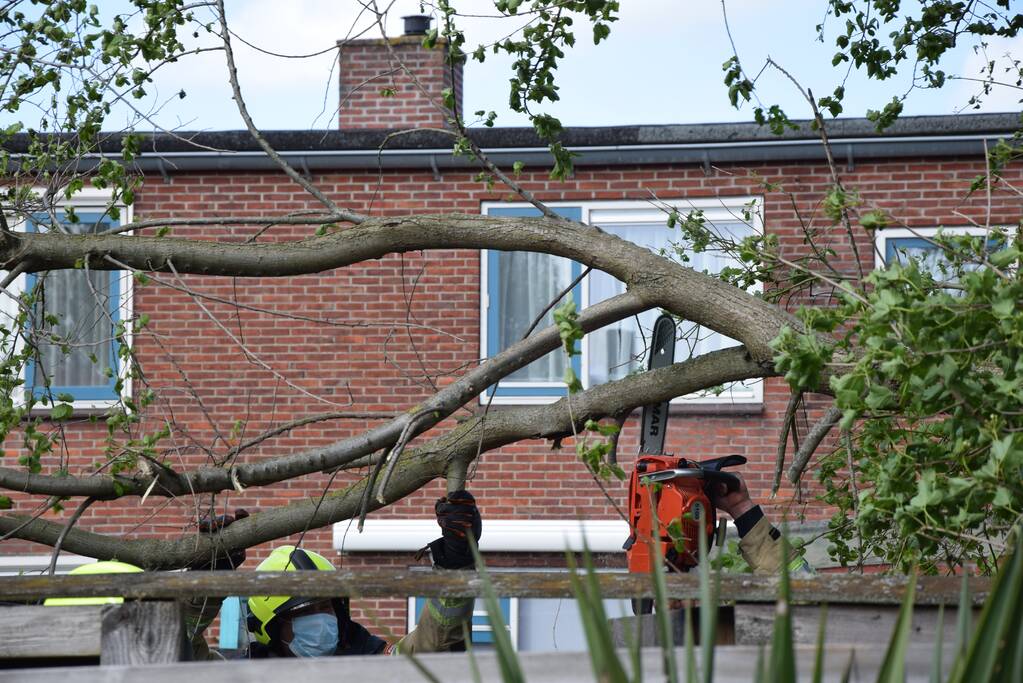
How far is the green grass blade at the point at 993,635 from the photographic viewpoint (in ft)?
5.45

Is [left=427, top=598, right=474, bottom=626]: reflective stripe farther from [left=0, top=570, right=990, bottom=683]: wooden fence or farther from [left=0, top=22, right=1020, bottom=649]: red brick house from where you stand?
[left=0, top=22, right=1020, bottom=649]: red brick house

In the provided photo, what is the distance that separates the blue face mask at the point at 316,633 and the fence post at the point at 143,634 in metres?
2.71

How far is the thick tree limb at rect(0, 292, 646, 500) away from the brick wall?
194 inches

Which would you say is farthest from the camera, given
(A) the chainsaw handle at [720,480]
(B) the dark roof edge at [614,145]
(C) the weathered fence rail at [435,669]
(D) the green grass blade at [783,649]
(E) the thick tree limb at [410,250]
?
(B) the dark roof edge at [614,145]

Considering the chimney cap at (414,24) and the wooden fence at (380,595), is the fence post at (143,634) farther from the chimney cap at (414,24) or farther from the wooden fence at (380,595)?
the chimney cap at (414,24)

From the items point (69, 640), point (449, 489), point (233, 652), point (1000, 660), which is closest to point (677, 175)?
point (233, 652)

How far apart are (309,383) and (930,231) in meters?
4.81

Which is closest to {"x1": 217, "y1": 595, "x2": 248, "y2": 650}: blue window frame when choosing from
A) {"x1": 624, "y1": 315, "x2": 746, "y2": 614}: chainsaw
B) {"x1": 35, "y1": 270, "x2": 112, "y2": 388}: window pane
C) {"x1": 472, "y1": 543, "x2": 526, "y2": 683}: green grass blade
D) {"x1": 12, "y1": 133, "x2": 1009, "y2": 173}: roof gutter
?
{"x1": 35, "y1": 270, "x2": 112, "y2": 388}: window pane

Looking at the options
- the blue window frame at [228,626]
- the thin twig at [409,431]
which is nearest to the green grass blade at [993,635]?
the thin twig at [409,431]

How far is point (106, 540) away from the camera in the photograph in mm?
4590

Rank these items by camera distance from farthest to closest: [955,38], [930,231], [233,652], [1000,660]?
1. [930,231]
2. [233,652]
3. [955,38]
4. [1000,660]

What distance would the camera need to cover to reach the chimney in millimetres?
10352

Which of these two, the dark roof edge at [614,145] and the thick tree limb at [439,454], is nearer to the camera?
the thick tree limb at [439,454]

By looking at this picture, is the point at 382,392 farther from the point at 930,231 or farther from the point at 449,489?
the point at 449,489
